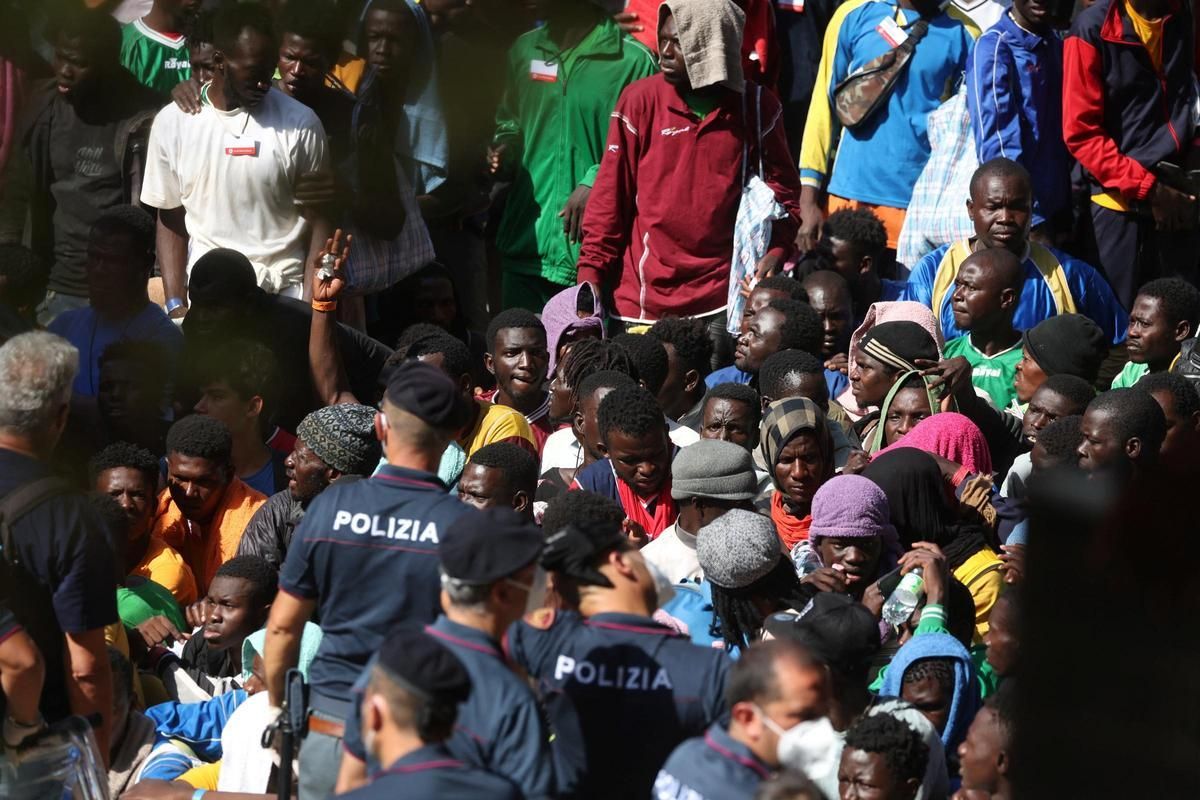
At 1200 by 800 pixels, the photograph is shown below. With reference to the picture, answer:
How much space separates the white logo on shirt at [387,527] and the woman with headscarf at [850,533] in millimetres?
1974

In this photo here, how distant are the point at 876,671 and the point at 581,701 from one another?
182 centimetres

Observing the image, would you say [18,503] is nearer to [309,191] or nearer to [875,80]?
[309,191]

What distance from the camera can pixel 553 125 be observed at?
1041cm

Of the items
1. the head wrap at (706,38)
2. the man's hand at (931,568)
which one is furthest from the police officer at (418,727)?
the head wrap at (706,38)

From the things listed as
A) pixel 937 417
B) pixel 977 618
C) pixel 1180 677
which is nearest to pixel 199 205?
pixel 937 417

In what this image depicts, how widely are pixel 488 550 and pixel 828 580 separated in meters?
2.28

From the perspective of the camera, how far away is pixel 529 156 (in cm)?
1047

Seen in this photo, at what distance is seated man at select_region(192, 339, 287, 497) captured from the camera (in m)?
8.25

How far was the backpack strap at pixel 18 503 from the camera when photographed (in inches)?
211

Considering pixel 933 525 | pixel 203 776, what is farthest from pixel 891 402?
pixel 203 776

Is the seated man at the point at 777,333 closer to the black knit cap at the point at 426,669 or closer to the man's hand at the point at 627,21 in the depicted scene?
the man's hand at the point at 627,21

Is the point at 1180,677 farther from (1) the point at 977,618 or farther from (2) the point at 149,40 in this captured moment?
(2) the point at 149,40

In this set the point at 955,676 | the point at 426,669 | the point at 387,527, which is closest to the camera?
the point at 426,669

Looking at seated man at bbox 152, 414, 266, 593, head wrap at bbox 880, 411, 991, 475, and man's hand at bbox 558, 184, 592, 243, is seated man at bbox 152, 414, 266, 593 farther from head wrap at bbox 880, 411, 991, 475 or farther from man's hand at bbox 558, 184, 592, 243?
man's hand at bbox 558, 184, 592, 243
